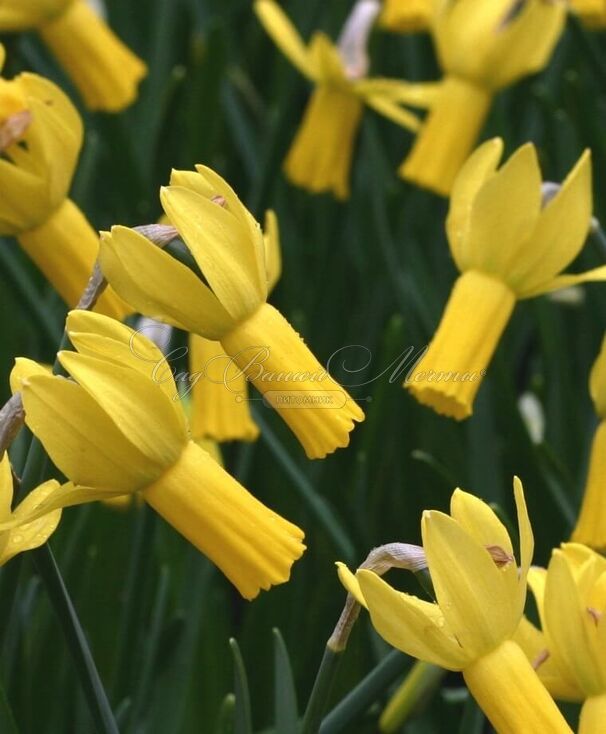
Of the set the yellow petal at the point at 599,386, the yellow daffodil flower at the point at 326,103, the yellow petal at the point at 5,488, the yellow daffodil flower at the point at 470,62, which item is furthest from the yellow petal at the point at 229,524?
the yellow daffodil flower at the point at 326,103

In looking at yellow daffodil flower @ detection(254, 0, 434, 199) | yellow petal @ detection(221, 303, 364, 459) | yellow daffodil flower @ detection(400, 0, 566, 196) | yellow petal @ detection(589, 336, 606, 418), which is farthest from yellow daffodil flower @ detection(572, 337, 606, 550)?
yellow daffodil flower @ detection(254, 0, 434, 199)

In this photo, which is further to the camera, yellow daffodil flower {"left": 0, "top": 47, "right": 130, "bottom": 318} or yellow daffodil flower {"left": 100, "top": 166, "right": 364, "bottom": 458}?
yellow daffodil flower {"left": 0, "top": 47, "right": 130, "bottom": 318}

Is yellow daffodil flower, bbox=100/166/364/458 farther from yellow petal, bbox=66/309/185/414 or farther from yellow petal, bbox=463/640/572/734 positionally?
yellow petal, bbox=463/640/572/734

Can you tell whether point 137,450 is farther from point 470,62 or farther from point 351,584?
point 470,62

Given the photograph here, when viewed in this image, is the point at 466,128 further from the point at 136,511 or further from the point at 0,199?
the point at 0,199

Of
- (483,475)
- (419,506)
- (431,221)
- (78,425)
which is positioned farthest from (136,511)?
(431,221)
